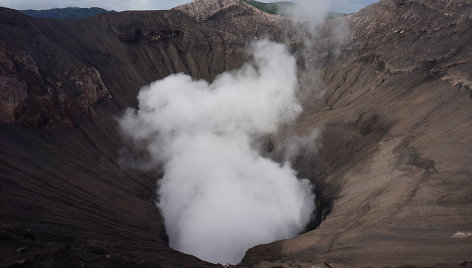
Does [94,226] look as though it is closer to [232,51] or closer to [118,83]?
[118,83]

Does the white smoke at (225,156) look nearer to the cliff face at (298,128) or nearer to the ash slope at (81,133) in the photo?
the cliff face at (298,128)

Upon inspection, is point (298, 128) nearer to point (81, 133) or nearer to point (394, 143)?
point (394, 143)

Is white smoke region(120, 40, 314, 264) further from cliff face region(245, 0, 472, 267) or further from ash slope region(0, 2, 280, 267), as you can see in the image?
cliff face region(245, 0, 472, 267)

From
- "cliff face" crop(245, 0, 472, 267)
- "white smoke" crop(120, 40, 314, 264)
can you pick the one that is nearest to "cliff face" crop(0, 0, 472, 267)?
"cliff face" crop(245, 0, 472, 267)

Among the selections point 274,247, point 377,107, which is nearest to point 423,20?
point 377,107

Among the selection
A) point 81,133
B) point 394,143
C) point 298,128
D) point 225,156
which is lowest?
point 394,143

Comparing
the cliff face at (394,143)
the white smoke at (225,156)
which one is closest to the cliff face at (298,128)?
the cliff face at (394,143)

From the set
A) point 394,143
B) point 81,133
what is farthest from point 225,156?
point 394,143

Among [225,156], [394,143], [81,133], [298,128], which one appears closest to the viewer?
[394,143]
